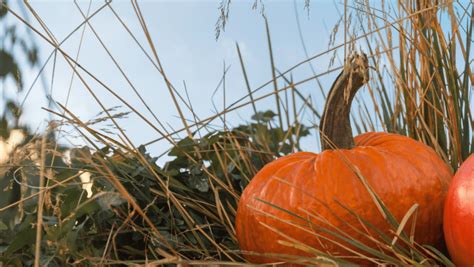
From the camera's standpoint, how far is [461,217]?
→ 139cm

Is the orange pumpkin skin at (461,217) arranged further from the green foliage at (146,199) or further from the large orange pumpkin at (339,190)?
the green foliage at (146,199)

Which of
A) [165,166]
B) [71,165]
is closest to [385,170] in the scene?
[165,166]

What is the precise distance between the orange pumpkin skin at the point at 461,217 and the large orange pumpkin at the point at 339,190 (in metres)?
0.08

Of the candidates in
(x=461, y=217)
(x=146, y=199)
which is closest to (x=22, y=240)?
(x=146, y=199)

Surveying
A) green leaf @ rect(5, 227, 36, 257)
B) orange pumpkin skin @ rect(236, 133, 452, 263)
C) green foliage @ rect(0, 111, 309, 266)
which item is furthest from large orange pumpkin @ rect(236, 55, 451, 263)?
green leaf @ rect(5, 227, 36, 257)

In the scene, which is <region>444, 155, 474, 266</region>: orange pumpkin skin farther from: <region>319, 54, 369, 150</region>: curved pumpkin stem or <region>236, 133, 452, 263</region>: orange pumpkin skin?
<region>319, 54, 369, 150</region>: curved pumpkin stem

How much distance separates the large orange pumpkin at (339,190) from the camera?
1.45 meters

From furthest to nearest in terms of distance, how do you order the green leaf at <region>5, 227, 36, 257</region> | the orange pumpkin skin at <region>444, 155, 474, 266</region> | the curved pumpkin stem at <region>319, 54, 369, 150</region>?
the curved pumpkin stem at <region>319, 54, 369, 150</region>
the green leaf at <region>5, 227, 36, 257</region>
the orange pumpkin skin at <region>444, 155, 474, 266</region>

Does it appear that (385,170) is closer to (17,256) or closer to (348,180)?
(348,180)

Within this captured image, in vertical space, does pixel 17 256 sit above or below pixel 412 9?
below

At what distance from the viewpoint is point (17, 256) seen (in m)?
1.57

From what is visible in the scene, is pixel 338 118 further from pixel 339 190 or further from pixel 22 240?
pixel 22 240

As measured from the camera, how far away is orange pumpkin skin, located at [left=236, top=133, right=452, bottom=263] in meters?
1.45

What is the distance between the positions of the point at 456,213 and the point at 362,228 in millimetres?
197
